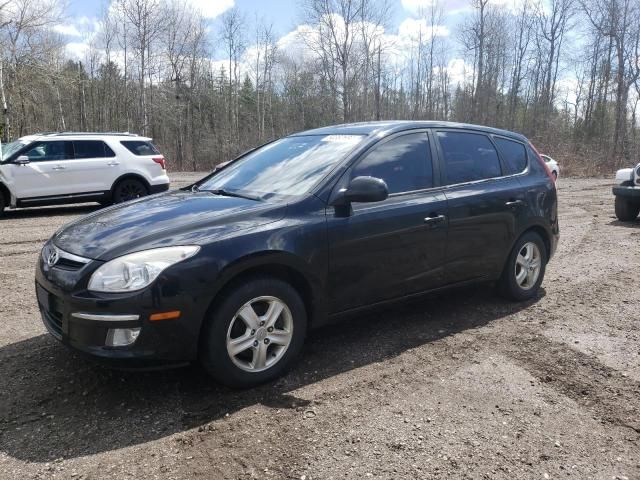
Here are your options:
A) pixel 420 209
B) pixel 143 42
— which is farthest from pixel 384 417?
pixel 143 42

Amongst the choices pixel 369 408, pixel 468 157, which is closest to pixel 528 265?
pixel 468 157

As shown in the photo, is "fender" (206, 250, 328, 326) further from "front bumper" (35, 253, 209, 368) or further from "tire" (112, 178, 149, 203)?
"tire" (112, 178, 149, 203)

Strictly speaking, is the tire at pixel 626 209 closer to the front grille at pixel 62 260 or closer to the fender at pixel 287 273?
the fender at pixel 287 273

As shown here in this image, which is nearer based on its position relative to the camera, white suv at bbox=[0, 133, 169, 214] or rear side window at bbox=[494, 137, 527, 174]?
rear side window at bbox=[494, 137, 527, 174]

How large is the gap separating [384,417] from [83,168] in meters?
10.2

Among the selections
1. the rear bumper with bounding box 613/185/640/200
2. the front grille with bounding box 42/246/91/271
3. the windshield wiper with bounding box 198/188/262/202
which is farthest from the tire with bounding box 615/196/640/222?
the front grille with bounding box 42/246/91/271

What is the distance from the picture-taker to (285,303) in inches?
132

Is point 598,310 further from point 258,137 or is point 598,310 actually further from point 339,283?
point 258,137


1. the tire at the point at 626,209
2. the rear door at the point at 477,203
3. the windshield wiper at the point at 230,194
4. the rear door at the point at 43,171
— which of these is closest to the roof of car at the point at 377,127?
the rear door at the point at 477,203

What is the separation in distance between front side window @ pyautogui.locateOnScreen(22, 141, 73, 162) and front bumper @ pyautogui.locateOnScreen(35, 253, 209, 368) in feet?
29.9

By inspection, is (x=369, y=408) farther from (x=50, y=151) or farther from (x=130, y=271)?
(x=50, y=151)

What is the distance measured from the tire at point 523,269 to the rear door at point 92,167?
9.32m

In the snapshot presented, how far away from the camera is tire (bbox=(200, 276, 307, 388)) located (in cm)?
308

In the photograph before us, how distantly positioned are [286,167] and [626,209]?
894 centimetres
